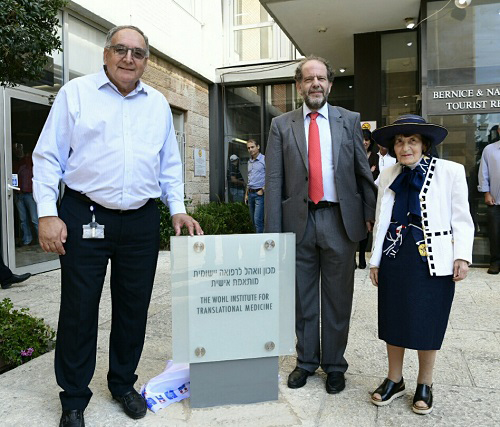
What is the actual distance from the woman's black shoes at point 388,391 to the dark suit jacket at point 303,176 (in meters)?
0.87

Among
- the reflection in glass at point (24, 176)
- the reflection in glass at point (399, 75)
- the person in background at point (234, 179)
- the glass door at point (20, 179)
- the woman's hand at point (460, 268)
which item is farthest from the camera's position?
the person in background at point (234, 179)

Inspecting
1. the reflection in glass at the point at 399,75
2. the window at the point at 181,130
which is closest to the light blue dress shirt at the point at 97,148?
the reflection in glass at the point at 399,75

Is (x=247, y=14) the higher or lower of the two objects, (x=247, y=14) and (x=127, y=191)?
the higher

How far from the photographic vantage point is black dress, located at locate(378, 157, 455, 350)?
8.73ft

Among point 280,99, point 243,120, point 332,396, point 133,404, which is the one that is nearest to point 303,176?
point 332,396

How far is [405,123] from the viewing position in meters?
2.69

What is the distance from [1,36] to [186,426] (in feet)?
8.74

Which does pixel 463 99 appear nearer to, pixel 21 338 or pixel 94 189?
pixel 94 189

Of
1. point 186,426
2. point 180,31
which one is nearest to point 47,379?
point 186,426

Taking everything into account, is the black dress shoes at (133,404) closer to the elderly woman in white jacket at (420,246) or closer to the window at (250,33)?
the elderly woman in white jacket at (420,246)

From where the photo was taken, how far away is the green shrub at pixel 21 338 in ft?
11.4

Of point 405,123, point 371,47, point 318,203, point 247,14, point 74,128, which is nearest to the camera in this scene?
point 74,128

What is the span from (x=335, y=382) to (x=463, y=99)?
551cm

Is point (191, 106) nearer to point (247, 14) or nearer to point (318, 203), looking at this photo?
point (247, 14)
